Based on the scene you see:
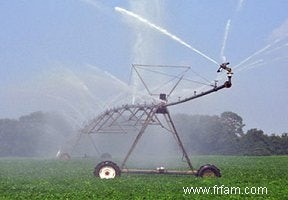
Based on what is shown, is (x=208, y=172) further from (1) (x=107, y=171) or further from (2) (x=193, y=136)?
(2) (x=193, y=136)

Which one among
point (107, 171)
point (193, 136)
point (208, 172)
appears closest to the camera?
point (208, 172)

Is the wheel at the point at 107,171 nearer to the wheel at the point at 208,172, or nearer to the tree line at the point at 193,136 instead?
the wheel at the point at 208,172

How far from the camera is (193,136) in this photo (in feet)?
377

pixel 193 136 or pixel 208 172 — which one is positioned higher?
pixel 193 136

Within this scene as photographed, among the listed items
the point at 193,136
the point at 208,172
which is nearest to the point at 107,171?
the point at 208,172

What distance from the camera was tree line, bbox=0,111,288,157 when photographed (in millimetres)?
97812

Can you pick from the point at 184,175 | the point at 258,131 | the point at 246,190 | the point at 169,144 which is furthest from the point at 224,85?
the point at 169,144

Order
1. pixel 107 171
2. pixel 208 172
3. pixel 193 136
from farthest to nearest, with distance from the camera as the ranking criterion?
1. pixel 193 136
2. pixel 107 171
3. pixel 208 172

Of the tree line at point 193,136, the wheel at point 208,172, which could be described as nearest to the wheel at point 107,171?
the wheel at point 208,172

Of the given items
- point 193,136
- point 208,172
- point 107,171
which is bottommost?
point 107,171

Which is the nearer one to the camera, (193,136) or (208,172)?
(208,172)

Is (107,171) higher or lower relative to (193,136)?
lower

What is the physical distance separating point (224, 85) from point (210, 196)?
22.4ft

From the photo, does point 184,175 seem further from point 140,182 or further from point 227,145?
point 227,145
